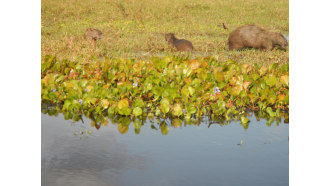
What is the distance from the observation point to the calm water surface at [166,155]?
16.0ft

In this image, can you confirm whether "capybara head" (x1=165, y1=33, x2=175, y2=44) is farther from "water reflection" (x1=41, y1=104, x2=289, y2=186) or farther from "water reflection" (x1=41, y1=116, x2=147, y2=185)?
"water reflection" (x1=41, y1=116, x2=147, y2=185)

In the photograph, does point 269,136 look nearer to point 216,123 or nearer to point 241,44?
point 216,123

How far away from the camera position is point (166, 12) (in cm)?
2147

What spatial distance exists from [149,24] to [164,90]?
11218 mm

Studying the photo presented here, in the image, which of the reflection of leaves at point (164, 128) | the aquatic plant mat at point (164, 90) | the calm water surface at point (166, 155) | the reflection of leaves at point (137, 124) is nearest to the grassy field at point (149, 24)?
the aquatic plant mat at point (164, 90)

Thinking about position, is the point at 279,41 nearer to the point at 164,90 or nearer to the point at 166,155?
the point at 164,90

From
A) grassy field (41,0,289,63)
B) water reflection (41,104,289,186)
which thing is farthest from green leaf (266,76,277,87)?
grassy field (41,0,289,63)

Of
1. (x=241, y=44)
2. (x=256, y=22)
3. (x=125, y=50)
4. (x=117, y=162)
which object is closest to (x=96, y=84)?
(x=117, y=162)

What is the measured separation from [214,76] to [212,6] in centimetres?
1568

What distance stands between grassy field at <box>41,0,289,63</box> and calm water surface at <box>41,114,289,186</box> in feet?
14.7

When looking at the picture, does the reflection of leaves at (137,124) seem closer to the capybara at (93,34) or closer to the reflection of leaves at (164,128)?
the reflection of leaves at (164,128)

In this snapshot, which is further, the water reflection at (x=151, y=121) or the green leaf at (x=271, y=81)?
the green leaf at (x=271, y=81)

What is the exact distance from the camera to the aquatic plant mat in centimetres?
700

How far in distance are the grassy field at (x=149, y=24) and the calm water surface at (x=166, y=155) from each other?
14.7 ft
